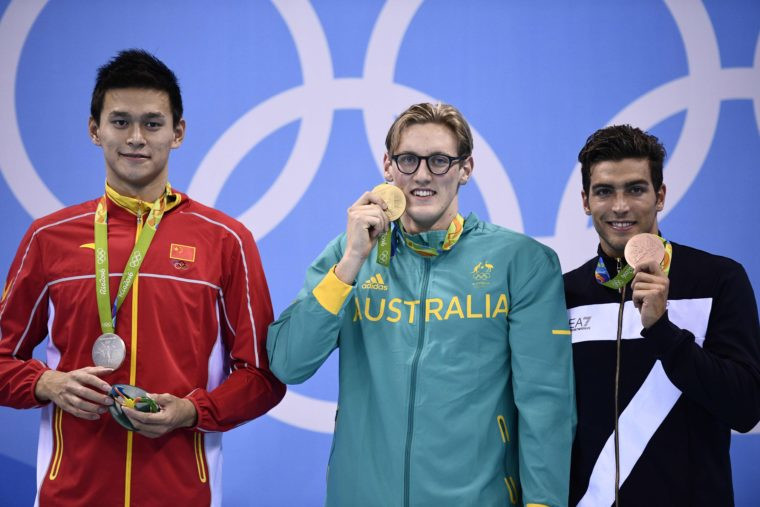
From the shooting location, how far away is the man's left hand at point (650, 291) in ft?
7.18

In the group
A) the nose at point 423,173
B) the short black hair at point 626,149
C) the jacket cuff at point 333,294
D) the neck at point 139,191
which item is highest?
the short black hair at point 626,149

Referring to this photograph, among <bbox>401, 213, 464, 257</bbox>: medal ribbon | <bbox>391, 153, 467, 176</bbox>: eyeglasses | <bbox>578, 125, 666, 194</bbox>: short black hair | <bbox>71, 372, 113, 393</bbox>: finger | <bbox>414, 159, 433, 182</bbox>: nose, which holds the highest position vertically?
<bbox>578, 125, 666, 194</bbox>: short black hair

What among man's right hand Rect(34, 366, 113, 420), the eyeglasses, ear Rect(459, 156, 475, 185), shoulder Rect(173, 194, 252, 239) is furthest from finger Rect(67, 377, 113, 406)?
ear Rect(459, 156, 475, 185)

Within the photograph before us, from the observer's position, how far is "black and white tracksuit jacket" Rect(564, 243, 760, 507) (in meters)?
2.23

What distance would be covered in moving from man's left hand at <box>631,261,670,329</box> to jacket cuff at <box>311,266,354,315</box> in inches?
31.0

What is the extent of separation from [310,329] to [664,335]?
3.17ft

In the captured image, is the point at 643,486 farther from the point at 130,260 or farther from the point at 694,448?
the point at 130,260

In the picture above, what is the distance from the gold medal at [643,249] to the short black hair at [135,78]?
1.48 meters

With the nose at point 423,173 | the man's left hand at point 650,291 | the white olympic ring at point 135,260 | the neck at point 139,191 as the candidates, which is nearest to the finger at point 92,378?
the white olympic ring at point 135,260

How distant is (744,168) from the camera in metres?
3.84

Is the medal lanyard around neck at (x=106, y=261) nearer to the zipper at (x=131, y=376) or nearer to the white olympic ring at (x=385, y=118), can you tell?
the zipper at (x=131, y=376)

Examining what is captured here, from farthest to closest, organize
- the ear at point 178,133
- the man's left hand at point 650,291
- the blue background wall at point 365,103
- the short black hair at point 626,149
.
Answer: the blue background wall at point 365,103, the ear at point 178,133, the short black hair at point 626,149, the man's left hand at point 650,291

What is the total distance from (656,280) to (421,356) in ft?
2.23

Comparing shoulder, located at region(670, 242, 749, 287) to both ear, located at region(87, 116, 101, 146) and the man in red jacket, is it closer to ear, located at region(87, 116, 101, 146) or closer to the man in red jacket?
the man in red jacket
